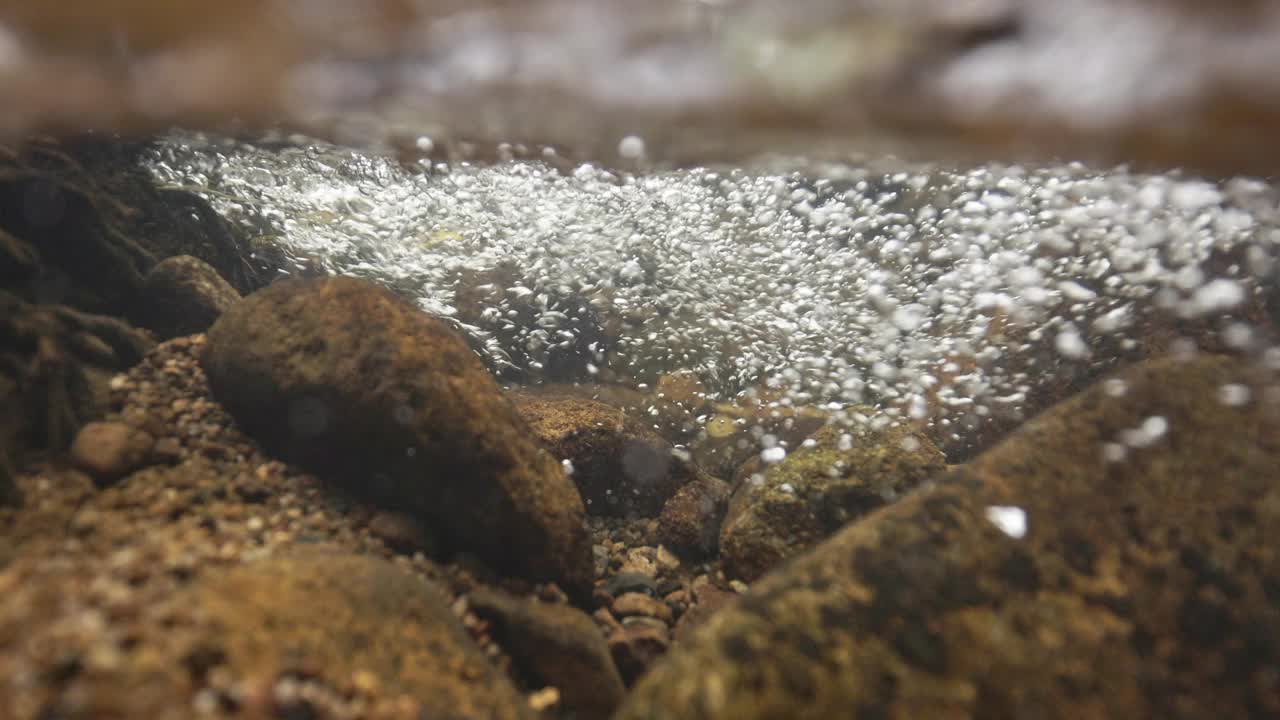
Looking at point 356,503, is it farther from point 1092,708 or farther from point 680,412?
point 680,412

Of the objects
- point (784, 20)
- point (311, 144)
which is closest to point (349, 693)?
point (784, 20)

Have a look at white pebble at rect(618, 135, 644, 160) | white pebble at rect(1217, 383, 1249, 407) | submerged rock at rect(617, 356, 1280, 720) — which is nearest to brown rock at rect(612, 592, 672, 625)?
submerged rock at rect(617, 356, 1280, 720)

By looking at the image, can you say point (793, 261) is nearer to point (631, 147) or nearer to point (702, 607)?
point (631, 147)

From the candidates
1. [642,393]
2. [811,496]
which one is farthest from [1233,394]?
[642,393]

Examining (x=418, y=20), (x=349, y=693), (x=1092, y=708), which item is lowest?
(x=349, y=693)

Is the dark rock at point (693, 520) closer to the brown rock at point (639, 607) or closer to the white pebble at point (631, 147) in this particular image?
the brown rock at point (639, 607)

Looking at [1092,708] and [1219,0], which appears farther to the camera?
[1219,0]

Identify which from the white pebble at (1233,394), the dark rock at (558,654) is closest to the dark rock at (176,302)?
the dark rock at (558,654)
